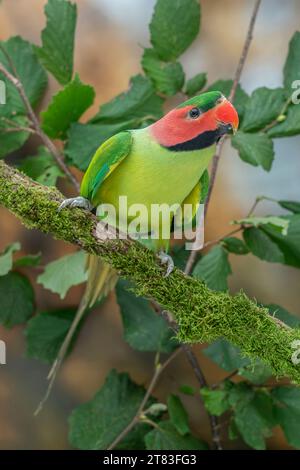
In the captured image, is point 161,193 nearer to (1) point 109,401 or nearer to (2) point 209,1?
(1) point 109,401

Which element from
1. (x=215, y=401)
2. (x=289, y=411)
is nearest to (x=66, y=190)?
(x=215, y=401)

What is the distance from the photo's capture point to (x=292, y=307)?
1360 millimetres

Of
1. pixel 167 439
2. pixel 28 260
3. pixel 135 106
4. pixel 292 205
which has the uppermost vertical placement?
pixel 135 106

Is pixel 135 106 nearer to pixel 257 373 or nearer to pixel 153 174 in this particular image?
pixel 153 174

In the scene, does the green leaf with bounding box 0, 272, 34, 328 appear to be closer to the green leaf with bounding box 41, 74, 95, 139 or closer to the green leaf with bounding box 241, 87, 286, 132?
the green leaf with bounding box 41, 74, 95, 139

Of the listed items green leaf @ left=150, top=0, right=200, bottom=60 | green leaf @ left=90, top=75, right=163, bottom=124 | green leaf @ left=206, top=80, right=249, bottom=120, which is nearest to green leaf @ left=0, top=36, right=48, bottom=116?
green leaf @ left=90, top=75, right=163, bottom=124

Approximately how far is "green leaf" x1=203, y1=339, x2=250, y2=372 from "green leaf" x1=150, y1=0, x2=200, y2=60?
619 mm

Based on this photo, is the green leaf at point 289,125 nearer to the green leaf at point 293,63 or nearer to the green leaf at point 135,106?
the green leaf at point 293,63

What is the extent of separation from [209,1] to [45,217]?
0.94 meters

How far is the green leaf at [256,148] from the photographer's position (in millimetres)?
1038

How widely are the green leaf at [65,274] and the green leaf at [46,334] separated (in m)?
0.22

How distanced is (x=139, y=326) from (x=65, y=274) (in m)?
0.23

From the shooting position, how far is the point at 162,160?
2.47ft
